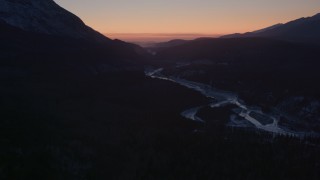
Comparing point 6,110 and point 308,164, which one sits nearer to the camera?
point 308,164

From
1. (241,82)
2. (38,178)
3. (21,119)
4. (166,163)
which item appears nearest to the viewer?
(38,178)

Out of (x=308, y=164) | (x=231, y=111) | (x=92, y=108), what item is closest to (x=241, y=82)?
(x=231, y=111)

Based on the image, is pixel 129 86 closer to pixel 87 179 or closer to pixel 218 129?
pixel 218 129

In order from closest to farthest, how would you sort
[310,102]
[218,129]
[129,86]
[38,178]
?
[38,178] → [218,129] → [310,102] → [129,86]

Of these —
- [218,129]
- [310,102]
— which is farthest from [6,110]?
[310,102]

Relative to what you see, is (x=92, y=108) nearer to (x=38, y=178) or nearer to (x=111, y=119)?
(x=111, y=119)

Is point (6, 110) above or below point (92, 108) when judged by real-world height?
above

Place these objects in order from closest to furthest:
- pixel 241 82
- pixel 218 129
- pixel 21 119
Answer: pixel 21 119, pixel 218 129, pixel 241 82

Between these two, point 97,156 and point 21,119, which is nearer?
point 97,156

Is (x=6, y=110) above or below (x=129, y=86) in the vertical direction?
above
